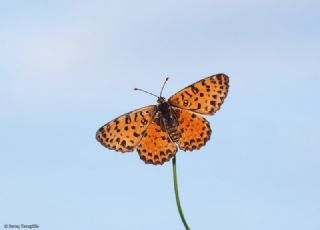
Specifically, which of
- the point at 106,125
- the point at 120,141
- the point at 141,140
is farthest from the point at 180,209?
the point at 106,125

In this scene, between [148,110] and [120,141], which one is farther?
[148,110]

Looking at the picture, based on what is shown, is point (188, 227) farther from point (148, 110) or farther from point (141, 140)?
point (148, 110)

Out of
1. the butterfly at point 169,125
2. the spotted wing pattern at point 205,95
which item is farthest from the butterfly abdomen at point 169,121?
the spotted wing pattern at point 205,95

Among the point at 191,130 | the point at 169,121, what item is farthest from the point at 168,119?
the point at 191,130

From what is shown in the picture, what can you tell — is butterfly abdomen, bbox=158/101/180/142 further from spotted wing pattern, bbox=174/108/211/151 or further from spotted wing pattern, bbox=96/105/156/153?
spotted wing pattern, bbox=96/105/156/153

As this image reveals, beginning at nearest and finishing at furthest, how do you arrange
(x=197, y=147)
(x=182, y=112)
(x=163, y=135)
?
(x=197, y=147) → (x=163, y=135) → (x=182, y=112)

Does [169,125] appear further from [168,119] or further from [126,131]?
[126,131]
